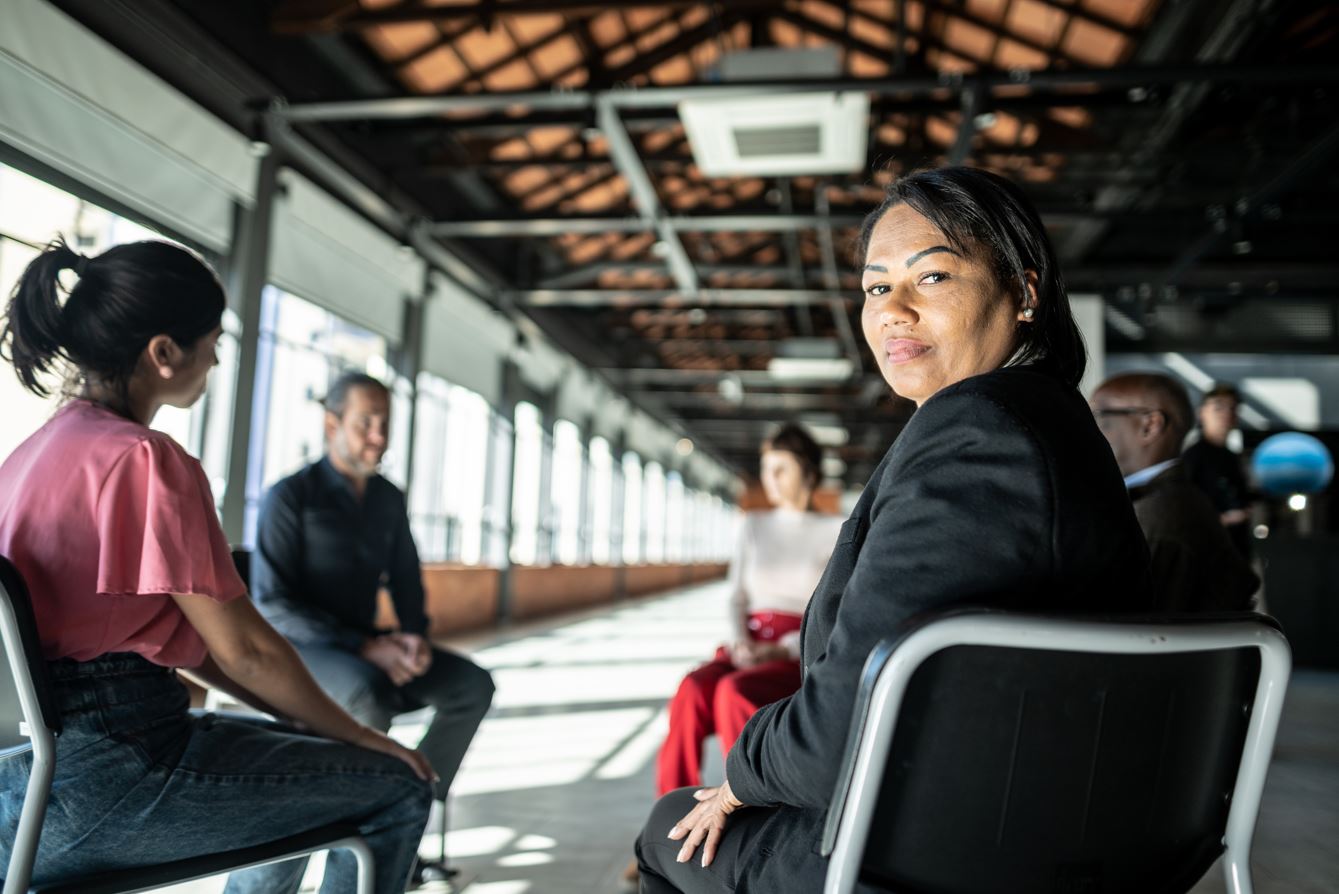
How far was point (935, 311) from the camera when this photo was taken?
3.74ft

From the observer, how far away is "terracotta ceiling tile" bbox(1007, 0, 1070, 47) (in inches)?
263

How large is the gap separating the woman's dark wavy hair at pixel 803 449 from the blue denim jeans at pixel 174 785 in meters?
2.05

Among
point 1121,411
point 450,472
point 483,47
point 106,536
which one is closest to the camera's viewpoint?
point 106,536

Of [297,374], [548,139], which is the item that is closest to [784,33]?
[548,139]

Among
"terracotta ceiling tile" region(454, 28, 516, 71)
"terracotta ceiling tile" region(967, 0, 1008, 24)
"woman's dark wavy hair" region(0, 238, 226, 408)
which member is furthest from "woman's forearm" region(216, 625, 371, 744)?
"terracotta ceiling tile" region(967, 0, 1008, 24)

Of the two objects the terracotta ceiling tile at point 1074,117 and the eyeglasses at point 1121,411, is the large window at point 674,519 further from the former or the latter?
the eyeglasses at point 1121,411

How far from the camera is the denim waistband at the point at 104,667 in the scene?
1.21m

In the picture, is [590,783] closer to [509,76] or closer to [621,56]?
[509,76]

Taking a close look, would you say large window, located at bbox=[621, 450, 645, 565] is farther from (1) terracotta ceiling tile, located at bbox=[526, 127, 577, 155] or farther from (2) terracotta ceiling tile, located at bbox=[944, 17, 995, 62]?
(2) terracotta ceiling tile, located at bbox=[944, 17, 995, 62]

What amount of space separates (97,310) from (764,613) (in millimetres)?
2067

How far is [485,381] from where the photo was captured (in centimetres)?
1109

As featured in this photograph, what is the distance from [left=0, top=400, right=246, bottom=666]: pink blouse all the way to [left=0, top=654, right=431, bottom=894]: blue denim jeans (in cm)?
5

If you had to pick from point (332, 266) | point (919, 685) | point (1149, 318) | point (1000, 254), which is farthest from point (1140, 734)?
point (1149, 318)

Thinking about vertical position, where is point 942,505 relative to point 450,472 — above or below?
below
